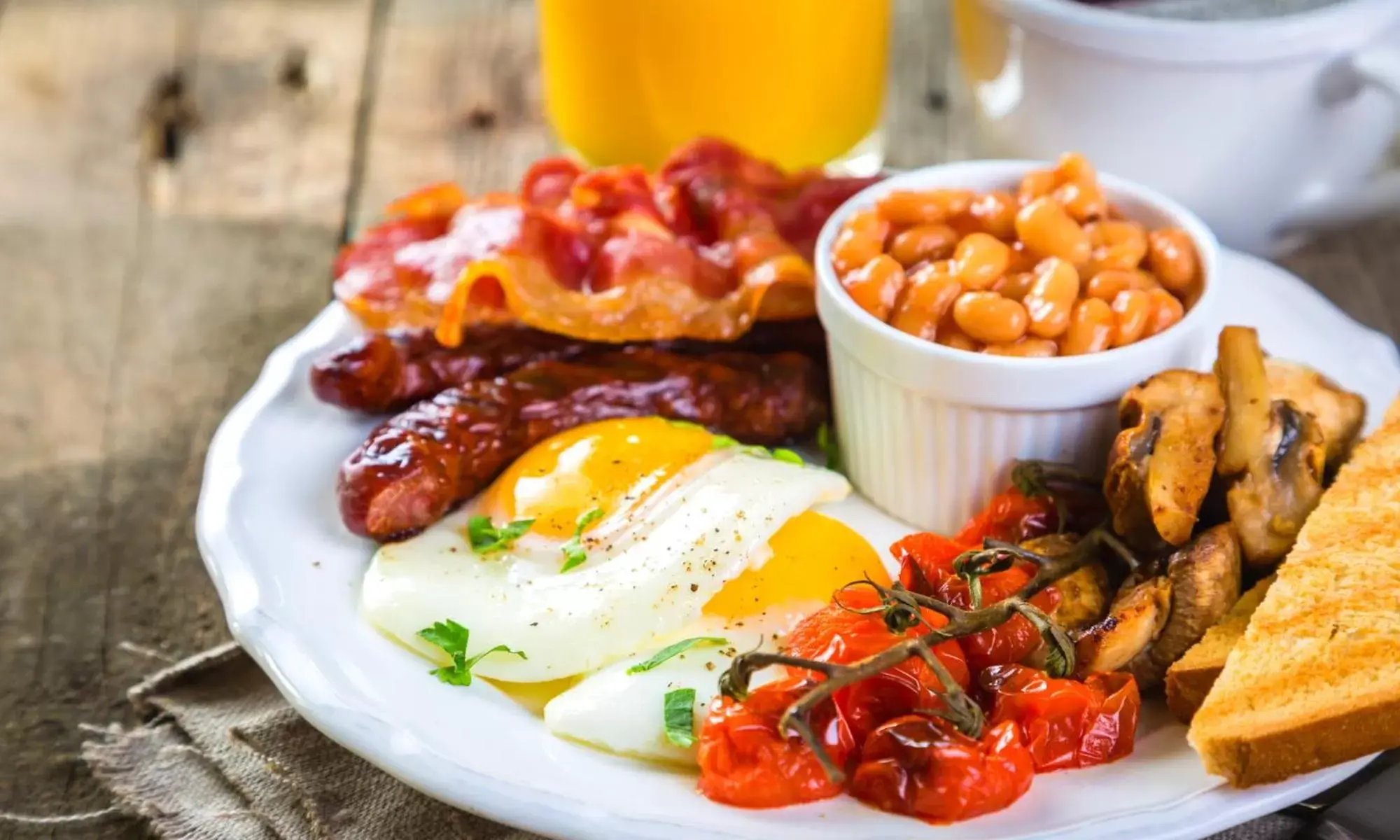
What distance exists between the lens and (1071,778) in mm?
2027

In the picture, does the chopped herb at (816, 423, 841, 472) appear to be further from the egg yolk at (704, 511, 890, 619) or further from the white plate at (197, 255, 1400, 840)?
the egg yolk at (704, 511, 890, 619)

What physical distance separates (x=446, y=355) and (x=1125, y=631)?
54.9 inches

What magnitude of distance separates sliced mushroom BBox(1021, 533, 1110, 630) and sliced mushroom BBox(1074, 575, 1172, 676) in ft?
0.13

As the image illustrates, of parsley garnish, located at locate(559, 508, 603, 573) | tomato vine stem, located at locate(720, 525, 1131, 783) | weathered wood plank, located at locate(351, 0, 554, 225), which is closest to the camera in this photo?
tomato vine stem, located at locate(720, 525, 1131, 783)

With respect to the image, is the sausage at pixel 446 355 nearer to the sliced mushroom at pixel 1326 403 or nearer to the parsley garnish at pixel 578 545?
the parsley garnish at pixel 578 545

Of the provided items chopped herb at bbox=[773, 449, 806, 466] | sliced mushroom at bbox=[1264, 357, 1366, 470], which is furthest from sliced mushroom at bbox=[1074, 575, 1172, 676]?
chopped herb at bbox=[773, 449, 806, 466]

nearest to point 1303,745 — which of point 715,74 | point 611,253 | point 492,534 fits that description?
point 492,534

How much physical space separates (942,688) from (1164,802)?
1.06 ft

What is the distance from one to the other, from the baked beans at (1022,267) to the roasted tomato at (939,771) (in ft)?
2.56

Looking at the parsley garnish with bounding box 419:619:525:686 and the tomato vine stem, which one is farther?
Result: the parsley garnish with bounding box 419:619:525:686

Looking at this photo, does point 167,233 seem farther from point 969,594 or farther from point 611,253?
point 969,594

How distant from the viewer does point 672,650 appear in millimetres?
2221

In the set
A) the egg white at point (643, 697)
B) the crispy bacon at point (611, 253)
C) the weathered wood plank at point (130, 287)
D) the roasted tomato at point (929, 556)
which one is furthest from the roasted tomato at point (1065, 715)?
the weathered wood plank at point (130, 287)

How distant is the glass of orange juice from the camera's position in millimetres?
3467
